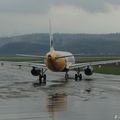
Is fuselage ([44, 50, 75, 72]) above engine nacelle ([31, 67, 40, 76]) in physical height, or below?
above

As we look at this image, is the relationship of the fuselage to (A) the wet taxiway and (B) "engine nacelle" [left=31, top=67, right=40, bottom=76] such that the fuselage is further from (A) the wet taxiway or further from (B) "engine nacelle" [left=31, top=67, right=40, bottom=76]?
(A) the wet taxiway

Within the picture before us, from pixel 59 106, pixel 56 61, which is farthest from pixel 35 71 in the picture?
pixel 59 106

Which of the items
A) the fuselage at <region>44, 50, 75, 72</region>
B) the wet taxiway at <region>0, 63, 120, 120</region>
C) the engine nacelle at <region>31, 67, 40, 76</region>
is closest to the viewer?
the wet taxiway at <region>0, 63, 120, 120</region>

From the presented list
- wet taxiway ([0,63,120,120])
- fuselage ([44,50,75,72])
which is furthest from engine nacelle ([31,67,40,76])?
wet taxiway ([0,63,120,120])

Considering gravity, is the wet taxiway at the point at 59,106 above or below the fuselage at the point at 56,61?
below

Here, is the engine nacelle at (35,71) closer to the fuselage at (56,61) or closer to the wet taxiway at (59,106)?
the fuselage at (56,61)

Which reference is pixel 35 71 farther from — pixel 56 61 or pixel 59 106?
pixel 59 106

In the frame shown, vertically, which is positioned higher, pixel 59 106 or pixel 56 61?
pixel 56 61

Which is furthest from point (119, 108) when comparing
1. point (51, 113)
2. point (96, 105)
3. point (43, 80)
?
point (43, 80)

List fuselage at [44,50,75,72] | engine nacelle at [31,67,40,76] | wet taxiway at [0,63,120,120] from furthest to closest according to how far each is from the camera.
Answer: engine nacelle at [31,67,40,76] → fuselage at [44,50,75,72] → wet taxiway at [0,63,120,120]

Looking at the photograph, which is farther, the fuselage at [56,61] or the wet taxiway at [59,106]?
the fuselage at [56,61]

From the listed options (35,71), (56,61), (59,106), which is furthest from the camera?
(35,71)

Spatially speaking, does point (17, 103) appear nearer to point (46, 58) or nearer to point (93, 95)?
point (93, 95)

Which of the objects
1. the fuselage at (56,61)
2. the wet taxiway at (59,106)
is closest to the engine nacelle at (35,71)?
the fuselage at (56,61)
